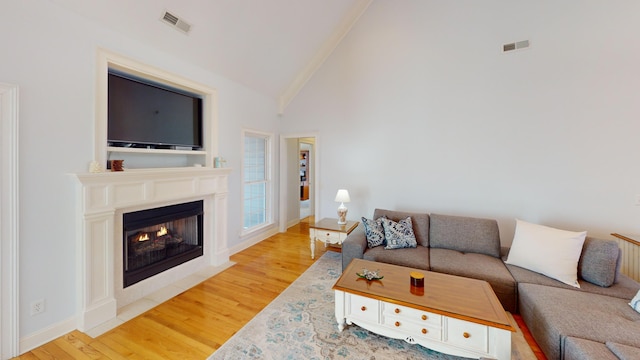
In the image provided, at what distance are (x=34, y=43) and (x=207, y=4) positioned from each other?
5.07ft

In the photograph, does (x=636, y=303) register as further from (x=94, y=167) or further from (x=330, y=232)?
(x=94, y=167)

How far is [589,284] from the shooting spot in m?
2.26

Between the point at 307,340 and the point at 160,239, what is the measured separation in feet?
7.35

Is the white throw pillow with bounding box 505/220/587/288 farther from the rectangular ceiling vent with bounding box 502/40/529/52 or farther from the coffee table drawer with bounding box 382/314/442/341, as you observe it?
the rectangular ceiling vent with bounding box 502/40/529/52

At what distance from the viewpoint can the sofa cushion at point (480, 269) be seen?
2402 mm

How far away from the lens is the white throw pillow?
91.6 inches

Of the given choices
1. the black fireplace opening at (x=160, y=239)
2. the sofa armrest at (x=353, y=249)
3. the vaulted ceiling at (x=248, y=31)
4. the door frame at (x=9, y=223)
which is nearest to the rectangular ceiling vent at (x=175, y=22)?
the vaulted ceiling at (x=248, y=31)

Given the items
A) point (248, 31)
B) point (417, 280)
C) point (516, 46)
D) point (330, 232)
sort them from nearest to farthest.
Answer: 1. point (417, 280)
2. point (248, 31)
3. point (516, 46)
4. point (330, 232)

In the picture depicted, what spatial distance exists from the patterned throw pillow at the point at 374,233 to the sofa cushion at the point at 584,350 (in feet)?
6.06

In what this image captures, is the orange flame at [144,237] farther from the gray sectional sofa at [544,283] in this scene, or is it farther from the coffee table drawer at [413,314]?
the coffee table drawer at [413,314]

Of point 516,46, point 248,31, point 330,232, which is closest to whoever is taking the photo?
point 248,31

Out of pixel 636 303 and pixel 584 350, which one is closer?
pixel 584 350

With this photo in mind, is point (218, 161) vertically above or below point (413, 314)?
above

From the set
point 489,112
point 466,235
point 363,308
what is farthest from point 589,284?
point 489,112
